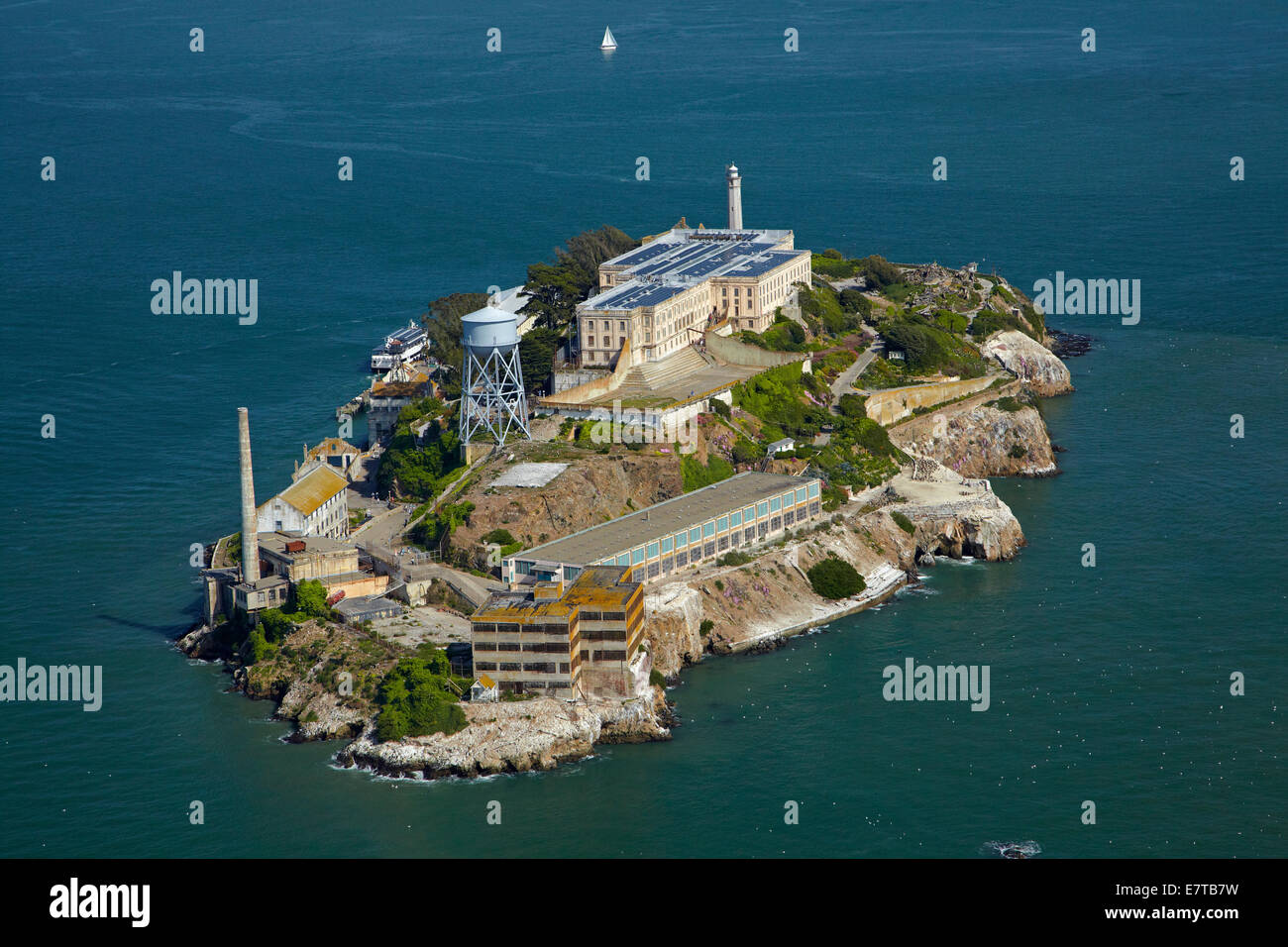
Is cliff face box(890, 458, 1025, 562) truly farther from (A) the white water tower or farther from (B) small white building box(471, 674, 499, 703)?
(B) small white building box(471, 674, 499, 703)

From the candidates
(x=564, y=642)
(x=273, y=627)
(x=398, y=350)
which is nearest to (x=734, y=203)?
(x=398, y=350)

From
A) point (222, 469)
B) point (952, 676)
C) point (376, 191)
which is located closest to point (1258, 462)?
point (952, 676)

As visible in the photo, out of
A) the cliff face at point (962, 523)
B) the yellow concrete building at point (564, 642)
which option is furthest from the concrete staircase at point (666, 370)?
the yellow concrete building at point (564, 642)

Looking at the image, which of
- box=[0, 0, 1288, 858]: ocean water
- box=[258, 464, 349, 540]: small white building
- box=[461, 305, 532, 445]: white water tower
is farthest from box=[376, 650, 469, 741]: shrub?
box=[461, 305, 532, 445]: white water tower

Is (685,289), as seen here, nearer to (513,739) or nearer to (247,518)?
(247,518)

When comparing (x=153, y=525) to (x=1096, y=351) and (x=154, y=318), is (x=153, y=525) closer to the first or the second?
(x=154, y=318)

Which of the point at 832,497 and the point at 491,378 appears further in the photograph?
the point at 491,378

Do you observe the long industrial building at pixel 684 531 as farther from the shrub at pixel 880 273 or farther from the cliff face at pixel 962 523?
the shrub at pixel 880 273
